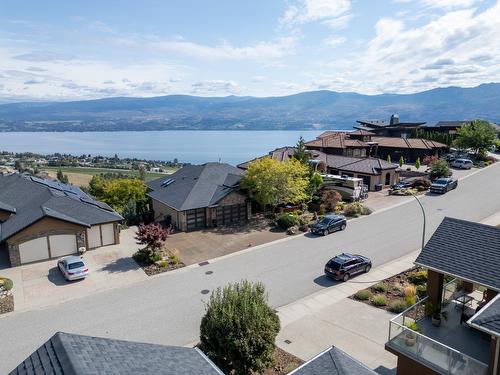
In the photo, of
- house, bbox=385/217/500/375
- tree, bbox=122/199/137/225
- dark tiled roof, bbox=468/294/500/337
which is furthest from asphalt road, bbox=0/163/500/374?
tree, bbox=122/199/137/225

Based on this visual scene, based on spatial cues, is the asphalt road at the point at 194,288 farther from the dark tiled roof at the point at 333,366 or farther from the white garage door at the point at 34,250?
the dark tiled roof at the point at 333,366

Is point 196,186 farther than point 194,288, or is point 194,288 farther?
point 196,186

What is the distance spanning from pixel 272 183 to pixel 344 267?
14331 mm

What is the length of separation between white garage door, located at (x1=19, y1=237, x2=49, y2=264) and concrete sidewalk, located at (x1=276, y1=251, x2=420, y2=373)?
19.0 metres

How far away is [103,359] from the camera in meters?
8.13

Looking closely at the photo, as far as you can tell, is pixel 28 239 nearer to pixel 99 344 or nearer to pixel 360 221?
pixel 99 344

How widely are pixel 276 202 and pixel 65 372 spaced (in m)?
30.4

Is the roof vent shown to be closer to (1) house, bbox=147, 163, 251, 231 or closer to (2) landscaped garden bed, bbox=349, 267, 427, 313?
(1) house, bbox=147, 163, 251, 231

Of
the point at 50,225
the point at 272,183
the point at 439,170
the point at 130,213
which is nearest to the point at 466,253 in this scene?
the point at 272,183

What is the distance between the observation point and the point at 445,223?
15.9m

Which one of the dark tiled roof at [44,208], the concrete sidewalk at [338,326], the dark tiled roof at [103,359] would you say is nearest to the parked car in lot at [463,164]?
the concrete sidewalk at [338,326]

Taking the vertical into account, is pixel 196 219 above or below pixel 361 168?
below

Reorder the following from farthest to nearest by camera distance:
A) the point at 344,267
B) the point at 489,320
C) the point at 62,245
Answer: the point at 62,245 → the point at 344,267 → the point at 489,320

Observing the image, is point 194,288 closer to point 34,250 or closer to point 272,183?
point 34,250
